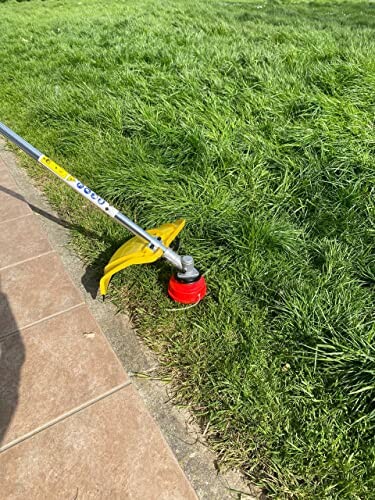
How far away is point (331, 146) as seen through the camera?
309 cm

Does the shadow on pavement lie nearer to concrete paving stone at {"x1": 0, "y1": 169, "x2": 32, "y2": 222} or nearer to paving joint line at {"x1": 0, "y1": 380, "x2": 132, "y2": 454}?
paving joint line at {"x1": 0, "y1": 380, "x2": 132, "y2": 454}

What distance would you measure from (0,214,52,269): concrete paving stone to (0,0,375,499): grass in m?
0.25

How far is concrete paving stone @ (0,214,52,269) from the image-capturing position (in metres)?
2.69

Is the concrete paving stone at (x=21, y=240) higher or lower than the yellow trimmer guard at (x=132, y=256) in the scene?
lower

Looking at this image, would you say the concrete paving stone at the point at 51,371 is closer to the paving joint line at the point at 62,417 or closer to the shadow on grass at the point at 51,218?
the paving joint line at the point at 62,417

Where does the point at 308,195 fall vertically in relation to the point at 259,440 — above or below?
above

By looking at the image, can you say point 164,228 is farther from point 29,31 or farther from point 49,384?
point 29,31

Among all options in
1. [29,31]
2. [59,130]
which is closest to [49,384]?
[59,130]

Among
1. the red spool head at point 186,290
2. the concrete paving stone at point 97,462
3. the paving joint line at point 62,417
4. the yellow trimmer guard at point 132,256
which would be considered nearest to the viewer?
the concrete paving stone at point 97,462

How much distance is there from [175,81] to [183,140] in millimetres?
1313

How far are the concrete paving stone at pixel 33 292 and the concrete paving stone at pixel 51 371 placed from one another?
8 cm

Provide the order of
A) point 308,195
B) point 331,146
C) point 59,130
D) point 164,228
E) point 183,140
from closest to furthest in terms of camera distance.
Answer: point 164,228
point 308,195
point 331,146
point 183,140
point 59,130

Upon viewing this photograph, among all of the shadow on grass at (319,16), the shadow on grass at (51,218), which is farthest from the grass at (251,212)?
the shadow on grass at (319,16)

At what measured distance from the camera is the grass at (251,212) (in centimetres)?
173
